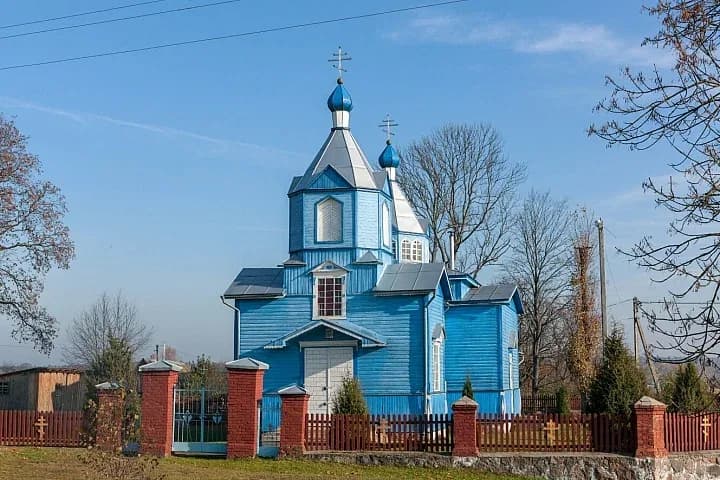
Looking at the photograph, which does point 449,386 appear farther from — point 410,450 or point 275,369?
point 410,450

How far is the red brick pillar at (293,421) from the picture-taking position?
59.7ft

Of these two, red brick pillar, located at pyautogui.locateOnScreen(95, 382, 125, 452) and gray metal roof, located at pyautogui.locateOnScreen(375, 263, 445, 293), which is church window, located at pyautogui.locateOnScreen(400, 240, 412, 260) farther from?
red brick pillar, located at pyautogui.locateOnScreen(95, 382, 125, 452)

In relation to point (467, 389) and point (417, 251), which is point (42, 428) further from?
point (417, 251)

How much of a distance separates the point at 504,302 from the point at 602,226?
7.80 m

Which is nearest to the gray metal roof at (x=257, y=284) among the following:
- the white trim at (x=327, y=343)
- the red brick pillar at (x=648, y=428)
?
the white trim at (x=327, y=343)

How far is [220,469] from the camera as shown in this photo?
16.7 metres

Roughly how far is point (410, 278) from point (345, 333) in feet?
7.66

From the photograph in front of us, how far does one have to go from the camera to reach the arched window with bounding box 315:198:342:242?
2469 cm

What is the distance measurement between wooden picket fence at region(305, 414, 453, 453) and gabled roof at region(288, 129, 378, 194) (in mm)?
7979

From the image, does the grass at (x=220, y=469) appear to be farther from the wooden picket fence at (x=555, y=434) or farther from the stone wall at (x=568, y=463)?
the wooden picket fence at (x=555, y=434)

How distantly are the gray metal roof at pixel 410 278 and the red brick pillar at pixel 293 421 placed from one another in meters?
6.30

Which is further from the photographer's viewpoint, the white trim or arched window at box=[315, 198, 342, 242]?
arched window at box=[315, 198, 342, 242]

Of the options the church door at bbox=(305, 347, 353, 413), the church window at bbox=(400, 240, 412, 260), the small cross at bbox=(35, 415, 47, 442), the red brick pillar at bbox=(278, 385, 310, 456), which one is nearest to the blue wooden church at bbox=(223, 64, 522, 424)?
the church door at bbox=(305, 347, 353, 413)

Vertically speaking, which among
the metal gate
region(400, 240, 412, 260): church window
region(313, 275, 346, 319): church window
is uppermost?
region(400, 240, 412, 260): church window
